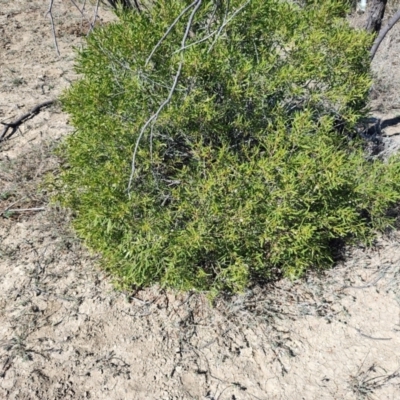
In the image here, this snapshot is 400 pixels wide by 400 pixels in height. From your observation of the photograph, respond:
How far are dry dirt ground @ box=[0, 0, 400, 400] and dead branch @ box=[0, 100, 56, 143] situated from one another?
1.29m

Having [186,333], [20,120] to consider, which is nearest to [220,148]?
[186,333]

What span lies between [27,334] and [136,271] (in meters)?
0.83

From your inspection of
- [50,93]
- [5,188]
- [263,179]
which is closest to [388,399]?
[263,179]

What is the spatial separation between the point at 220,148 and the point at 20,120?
2.84m

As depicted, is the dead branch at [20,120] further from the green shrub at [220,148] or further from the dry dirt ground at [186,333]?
the green shrub at [220,148]

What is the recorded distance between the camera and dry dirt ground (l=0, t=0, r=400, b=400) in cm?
253

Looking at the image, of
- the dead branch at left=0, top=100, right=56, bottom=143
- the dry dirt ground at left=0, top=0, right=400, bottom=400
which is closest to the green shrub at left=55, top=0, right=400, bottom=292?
the dry dirt ground at left=0, top=0, right=400, bottom=400

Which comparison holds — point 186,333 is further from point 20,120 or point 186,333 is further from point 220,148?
point 20,120

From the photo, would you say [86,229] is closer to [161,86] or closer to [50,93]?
[161,86]

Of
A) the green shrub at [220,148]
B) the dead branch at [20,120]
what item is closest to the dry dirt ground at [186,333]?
the green shrub at [220,148]

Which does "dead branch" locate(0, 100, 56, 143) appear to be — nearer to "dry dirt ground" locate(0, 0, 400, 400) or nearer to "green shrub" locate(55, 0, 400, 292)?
"dry dirt ground" locate(0, 0, 400, 400)

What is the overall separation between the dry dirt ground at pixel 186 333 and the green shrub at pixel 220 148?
0.83 feet

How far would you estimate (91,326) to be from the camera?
2.81m

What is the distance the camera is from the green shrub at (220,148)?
7.72 feet
